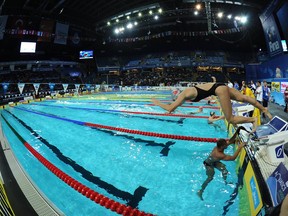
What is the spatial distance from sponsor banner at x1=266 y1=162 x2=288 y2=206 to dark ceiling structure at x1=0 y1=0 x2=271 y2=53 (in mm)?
15699

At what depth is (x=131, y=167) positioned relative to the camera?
433 cm

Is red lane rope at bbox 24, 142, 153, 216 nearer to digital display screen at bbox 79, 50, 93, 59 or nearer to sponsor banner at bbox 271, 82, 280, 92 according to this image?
sponsor banner at bbox 271, 82, 280, 92

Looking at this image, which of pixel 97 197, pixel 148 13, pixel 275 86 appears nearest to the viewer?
pixel 97 197

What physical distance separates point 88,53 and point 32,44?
10183 millimetres

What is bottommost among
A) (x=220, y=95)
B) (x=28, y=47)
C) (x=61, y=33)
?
(x=220, y=95)

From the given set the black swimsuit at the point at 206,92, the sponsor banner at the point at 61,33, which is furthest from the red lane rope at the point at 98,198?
the sponsor banner at the point at 61,33

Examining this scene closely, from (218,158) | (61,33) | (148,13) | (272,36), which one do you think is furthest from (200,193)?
(61,33)

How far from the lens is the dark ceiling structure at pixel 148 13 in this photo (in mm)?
17188

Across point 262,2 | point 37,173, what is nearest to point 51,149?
point 37,173

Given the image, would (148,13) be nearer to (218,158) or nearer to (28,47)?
(28,47)

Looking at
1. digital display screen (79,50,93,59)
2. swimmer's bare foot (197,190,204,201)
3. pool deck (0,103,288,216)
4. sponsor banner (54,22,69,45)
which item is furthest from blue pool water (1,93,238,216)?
digital display screen (79,50,93,59)

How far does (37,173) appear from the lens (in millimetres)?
4164

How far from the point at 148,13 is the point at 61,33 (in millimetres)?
14557

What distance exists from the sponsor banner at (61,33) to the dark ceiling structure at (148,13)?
0.84m
